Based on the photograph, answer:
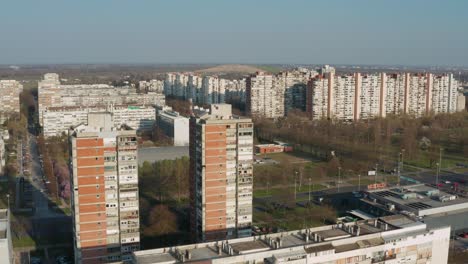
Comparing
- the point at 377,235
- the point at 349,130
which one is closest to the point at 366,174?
the point at 349,130

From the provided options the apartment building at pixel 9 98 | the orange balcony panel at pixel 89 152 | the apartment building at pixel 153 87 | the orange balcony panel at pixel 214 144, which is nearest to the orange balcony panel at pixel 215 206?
the orange balcony panel at pixel 214 144

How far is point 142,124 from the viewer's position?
85.0 ft

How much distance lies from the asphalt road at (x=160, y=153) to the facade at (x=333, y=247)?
36.4ft

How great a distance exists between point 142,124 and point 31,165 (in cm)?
805

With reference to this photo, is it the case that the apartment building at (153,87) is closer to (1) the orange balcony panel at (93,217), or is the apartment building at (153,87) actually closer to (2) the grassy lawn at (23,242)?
(2) the grassy lawn at (23,242)

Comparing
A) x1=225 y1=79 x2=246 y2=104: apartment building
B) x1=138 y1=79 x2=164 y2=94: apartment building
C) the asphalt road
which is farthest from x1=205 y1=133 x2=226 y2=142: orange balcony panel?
x1=138 y1=79 x2=164 y2=94: apartment building

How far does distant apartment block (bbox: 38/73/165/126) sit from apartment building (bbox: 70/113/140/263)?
1921 cm

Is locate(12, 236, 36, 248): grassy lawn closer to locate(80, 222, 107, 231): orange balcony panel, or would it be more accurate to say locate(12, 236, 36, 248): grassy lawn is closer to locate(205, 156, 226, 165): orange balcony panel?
locate(80, 222, 107, 231): orange balcony panel

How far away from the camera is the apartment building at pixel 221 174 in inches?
390

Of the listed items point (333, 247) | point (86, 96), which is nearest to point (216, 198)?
point (333, 247)

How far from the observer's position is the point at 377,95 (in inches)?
1151

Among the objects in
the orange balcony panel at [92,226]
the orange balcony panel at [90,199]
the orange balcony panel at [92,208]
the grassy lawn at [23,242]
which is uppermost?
the orange balcony panel at [90,199]

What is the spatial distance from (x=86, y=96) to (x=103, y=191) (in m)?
25.7

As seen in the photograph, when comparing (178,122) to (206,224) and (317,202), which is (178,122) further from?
(206,224)
